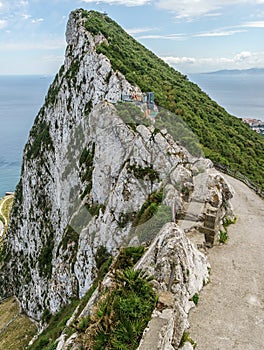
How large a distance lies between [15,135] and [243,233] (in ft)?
379

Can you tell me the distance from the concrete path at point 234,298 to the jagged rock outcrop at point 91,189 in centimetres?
60

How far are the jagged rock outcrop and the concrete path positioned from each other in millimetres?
596

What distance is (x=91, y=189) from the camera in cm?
2491

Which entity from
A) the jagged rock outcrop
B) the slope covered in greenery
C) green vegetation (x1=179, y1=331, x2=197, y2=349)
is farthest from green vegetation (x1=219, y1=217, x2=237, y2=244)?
the slope covered in greenery

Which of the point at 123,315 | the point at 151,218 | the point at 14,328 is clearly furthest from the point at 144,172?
the point at 14,328

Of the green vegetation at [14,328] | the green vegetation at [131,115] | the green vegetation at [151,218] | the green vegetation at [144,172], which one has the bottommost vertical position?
the green vegetation at [14,328]

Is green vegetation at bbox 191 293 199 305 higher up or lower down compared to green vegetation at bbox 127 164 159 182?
lower down

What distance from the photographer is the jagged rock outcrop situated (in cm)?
1565

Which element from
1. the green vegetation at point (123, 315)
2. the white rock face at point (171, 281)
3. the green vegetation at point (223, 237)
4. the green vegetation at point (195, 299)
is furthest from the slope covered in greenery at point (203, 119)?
the green vegetation at point (123, 315)

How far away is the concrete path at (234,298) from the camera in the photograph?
8.70m

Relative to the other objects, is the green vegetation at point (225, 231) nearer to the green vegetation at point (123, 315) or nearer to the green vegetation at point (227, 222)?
the green vegetation at point (227, 222)

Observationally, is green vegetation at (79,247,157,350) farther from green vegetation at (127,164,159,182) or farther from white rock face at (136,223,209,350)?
green vegetation at (127,164,159,182)

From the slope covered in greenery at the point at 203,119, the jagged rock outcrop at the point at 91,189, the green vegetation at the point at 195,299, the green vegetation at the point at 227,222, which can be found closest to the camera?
the green vegetation at the point at 195,299

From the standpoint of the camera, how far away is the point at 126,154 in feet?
73.6
